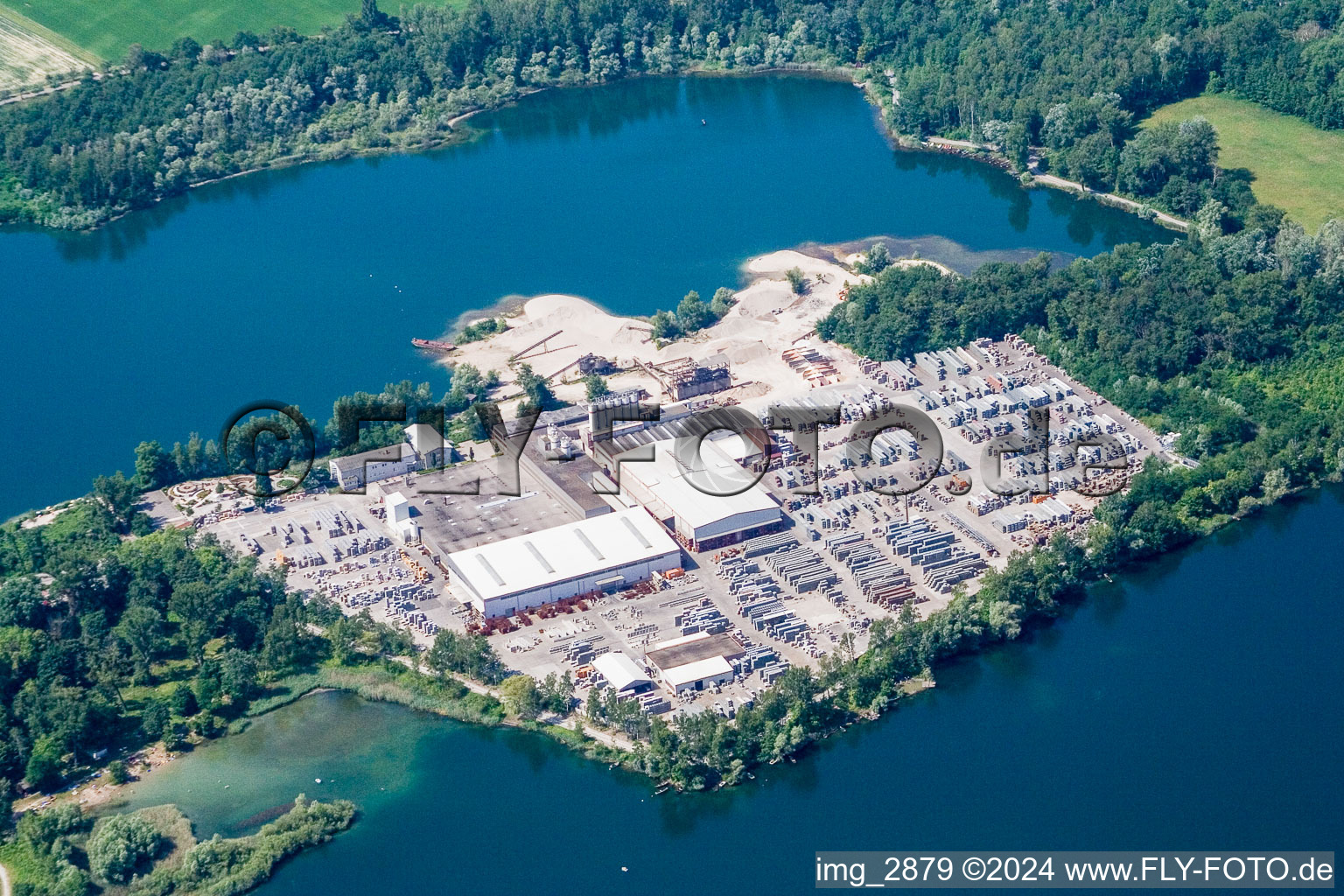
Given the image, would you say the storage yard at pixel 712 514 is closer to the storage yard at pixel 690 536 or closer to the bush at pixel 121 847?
the storage yard at pixel 690 536

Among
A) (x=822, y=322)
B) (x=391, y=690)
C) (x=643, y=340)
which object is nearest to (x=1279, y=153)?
(x=822, y=322)

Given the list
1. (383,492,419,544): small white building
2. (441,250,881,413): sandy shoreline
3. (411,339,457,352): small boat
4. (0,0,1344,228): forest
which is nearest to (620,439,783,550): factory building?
(441,250,881,413): sandy shoreline

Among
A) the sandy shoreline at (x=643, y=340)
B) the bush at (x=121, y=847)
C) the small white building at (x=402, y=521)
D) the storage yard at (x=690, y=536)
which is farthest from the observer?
the sandy shoreline at (x=643, y=340)

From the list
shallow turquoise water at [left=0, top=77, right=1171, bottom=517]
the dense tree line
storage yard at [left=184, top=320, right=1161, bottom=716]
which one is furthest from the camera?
shallow turquoise water at [left=0, top=77, right=1171, bottom=517]

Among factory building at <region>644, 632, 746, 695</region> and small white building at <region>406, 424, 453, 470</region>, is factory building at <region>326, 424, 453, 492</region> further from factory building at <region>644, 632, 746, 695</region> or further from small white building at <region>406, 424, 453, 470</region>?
factory building at <region>644, 632, 746, 695</region>

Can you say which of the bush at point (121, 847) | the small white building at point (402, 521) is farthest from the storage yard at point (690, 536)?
the bush at point (121, 847)

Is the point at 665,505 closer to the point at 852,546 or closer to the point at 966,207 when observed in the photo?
the point at 852,546
